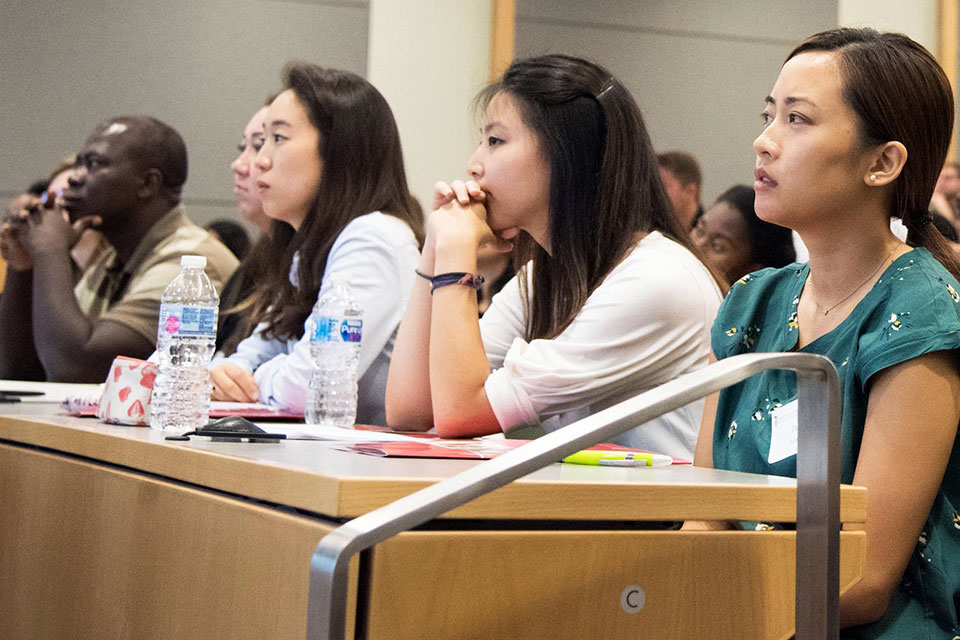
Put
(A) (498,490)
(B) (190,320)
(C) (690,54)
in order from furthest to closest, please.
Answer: (C) (690,54) < (B) (190,320) < (A) (498,490)

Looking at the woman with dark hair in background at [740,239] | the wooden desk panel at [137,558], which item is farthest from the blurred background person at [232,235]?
the wooden desk panel at [137,558]

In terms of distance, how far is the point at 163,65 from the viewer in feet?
13.7

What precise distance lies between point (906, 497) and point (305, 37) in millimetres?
3505

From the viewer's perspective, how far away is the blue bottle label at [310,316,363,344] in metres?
1.85

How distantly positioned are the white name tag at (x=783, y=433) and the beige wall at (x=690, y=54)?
3128mm

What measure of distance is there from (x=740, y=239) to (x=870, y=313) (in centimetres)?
208

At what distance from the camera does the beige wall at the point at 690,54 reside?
4309mm

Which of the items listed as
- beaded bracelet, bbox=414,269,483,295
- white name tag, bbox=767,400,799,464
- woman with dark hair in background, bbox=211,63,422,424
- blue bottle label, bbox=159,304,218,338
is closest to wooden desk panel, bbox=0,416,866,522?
A: white name tag, bbox=767,400,799,464

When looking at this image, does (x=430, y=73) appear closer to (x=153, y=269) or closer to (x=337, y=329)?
(x=153, y=269)

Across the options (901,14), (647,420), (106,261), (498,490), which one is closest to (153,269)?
(106,261)

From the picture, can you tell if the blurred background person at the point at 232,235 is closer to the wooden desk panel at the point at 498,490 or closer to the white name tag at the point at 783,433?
the wooden desk panel at the point at 498,490

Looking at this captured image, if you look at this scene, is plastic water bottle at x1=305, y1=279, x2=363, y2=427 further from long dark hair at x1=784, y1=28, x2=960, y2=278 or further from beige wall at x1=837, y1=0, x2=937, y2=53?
beige wall at x1=837, y1=0, x2=937, y2=53

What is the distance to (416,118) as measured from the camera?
13.9ft

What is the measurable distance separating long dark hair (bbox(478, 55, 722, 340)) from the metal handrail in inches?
34.9
